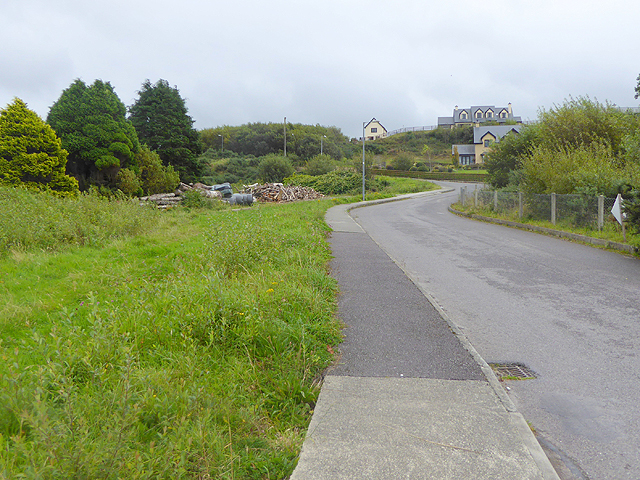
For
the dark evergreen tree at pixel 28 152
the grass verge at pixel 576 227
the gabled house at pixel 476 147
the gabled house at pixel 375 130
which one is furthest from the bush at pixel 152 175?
the gabled house at pixel 375 130

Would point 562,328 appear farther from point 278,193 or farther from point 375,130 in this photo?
point 375,130

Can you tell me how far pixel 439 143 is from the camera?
351 ft

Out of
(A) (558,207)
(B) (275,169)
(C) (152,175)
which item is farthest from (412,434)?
(B) (275,169)

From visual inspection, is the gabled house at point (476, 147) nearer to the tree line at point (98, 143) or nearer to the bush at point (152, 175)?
the tree line at point (98, 143)

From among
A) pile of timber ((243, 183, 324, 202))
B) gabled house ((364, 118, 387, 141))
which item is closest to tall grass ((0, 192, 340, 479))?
Result: pile of timber ((243, 183, 324, 202))

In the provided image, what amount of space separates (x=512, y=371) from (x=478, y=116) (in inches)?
4941

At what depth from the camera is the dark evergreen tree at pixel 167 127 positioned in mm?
42781

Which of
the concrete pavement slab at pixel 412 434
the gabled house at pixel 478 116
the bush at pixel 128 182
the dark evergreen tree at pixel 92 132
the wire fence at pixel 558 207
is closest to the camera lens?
the concrete pavement slab at pixel 412 434

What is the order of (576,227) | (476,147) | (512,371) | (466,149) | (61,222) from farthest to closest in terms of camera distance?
1. (466,149)
2. (476,147)
3. (576,227)
4. (61,222)
5. (512,371)

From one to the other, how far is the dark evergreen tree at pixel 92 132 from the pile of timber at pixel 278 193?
9671 millimetres

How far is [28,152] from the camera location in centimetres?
2475

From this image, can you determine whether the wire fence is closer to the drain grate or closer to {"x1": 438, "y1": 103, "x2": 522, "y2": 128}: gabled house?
the drain grate

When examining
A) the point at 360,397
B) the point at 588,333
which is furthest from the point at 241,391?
the point at 588,333

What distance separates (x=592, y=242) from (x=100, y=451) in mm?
14183
